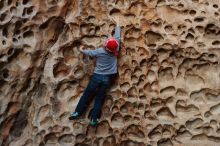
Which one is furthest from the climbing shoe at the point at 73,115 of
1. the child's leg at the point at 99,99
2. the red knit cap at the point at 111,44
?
the red knit cap at the point at 111,44

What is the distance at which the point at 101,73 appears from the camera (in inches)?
162

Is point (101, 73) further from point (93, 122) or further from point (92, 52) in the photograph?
point (93, 122)

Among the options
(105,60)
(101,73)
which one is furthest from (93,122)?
(105,60)

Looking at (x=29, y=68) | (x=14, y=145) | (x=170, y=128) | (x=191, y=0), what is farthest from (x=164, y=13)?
(x=14, y=145)

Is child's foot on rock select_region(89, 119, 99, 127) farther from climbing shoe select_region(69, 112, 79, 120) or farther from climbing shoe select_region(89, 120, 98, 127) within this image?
climbing shoe select_region(69, 112, 79, 120)

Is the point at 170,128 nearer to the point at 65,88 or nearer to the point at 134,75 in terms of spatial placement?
the point at 134,75

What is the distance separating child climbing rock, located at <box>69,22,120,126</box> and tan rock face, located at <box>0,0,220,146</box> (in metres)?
0.07

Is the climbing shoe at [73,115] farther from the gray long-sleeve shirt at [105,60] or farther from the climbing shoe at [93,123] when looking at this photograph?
the gray long-sleeve shirt at [105,60]

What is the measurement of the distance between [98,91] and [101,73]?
148mm

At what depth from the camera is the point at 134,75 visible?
4117mm

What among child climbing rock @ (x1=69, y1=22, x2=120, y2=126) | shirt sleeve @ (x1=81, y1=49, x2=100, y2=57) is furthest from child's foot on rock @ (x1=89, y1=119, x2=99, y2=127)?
shirt sleeve @ (x1=81, y1=49, x2=100, y2=57)

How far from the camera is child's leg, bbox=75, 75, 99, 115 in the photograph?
13.5ft

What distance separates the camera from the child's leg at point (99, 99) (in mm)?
4109

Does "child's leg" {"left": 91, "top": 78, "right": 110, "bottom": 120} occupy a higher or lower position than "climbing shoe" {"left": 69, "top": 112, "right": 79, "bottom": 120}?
higher
